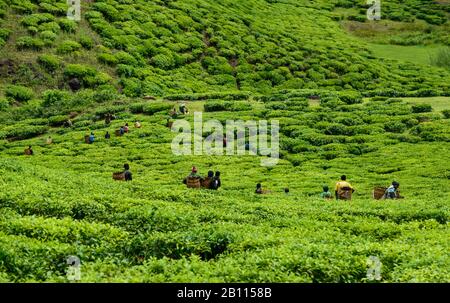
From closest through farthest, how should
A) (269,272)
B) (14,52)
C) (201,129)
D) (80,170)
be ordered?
1. (269,272)
2. (80,170)
3. (201,129)
4. (14,52)

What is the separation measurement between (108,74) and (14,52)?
11.9 meters

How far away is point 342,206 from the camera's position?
91.3 ft

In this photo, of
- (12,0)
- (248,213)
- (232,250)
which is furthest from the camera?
(12,0)

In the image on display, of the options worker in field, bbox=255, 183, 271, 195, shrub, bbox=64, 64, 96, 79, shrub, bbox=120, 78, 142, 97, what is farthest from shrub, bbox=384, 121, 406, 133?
shrub, bbox=64, 64, 96, 79

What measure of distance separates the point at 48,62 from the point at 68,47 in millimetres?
5269

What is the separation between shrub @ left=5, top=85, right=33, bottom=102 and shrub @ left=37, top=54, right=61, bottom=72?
559cm

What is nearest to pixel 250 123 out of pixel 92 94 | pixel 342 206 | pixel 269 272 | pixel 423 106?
pixel 423 106

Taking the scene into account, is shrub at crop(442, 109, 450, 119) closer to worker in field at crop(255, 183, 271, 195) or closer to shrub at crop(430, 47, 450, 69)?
worker in field at crop(255, 183, 271, 195)

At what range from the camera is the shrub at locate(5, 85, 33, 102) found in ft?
227

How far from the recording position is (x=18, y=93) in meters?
69.6

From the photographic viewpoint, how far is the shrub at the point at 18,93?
69.2m

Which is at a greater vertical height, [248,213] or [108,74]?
[108,74]

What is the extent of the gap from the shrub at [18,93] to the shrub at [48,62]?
5591 millimetres
